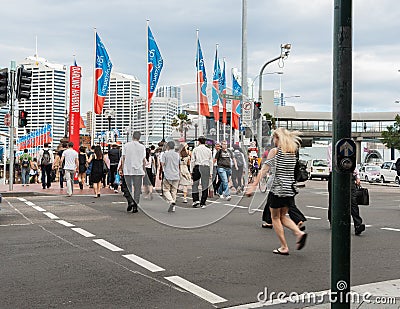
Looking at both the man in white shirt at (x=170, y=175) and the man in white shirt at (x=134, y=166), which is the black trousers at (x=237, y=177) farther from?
the man in white shirt at (x=134, y=166)

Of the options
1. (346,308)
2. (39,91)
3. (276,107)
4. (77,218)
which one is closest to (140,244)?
(77,218)

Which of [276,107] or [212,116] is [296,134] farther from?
[276,107]

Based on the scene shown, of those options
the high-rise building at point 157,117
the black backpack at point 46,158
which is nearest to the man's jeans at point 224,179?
the high-rise building at point 157,117

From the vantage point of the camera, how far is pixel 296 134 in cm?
845

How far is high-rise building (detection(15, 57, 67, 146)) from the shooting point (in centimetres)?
5449

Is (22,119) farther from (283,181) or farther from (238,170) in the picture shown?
(283,181)

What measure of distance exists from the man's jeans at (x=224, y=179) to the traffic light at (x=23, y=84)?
38.5 feet

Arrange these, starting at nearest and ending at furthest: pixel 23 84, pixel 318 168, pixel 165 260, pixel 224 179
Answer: pixel 165 260
pixel 224 179
pixel 23 84
pixel 318 168

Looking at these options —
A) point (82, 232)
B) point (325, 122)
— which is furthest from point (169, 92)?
point (325, 122)

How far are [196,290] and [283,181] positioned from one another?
261 cm

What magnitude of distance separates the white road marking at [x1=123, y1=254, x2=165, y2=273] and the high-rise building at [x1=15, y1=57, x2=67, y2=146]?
38.4 m

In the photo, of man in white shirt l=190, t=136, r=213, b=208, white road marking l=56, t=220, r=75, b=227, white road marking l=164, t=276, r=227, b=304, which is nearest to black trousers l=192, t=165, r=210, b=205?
man in white shirt l=190, t=136, r=213, b=208

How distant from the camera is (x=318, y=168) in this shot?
1620 inches

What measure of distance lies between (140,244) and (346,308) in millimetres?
5032
